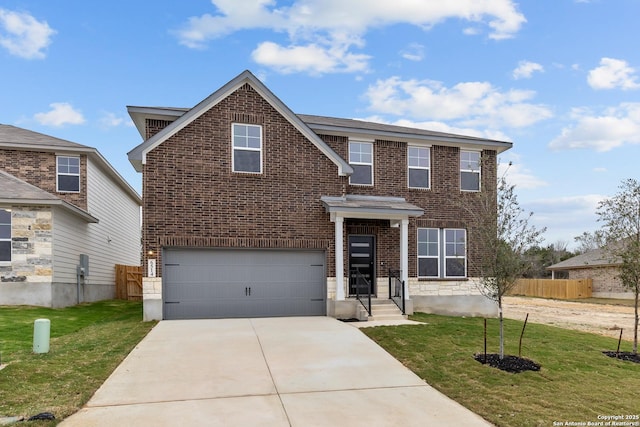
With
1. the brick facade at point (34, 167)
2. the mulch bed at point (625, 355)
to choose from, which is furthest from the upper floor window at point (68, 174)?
the mulch bed at point (625, 355)

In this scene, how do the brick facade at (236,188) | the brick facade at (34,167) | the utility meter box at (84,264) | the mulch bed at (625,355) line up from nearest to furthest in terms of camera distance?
Result: the mulch bed at (625,355)
the brick facade at (236,188)
the brick facade at (34,167)
the utility meter box at (84,264)

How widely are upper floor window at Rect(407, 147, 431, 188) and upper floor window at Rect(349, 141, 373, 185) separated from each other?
1547mm

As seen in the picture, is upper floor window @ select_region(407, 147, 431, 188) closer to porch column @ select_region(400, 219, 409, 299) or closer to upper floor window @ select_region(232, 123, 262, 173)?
porch column @ select_region(400, 219, 409, 299)

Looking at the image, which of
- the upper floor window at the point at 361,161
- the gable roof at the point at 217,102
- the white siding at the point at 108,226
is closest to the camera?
the gable roof at the point at 217,102

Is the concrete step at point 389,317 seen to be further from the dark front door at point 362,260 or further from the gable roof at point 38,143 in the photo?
the gable roof at point 38,143

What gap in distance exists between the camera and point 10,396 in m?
6.13

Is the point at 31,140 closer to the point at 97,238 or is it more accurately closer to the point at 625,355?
the point at 97,238

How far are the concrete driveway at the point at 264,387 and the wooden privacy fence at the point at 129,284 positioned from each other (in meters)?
14.4

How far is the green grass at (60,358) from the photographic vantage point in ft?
19.7

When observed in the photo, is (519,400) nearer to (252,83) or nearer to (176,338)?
(176,338)

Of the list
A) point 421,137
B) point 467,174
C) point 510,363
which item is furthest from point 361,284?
point 510,363

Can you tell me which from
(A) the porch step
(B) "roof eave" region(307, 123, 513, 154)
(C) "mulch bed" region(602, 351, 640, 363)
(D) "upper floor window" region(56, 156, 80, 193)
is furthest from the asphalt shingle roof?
(C) "mulch bed" region(602, 351, 640, 363)

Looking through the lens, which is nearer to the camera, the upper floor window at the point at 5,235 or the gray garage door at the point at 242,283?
the gray garage door at the point at 242,283

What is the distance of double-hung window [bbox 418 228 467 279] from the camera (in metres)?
16.3
